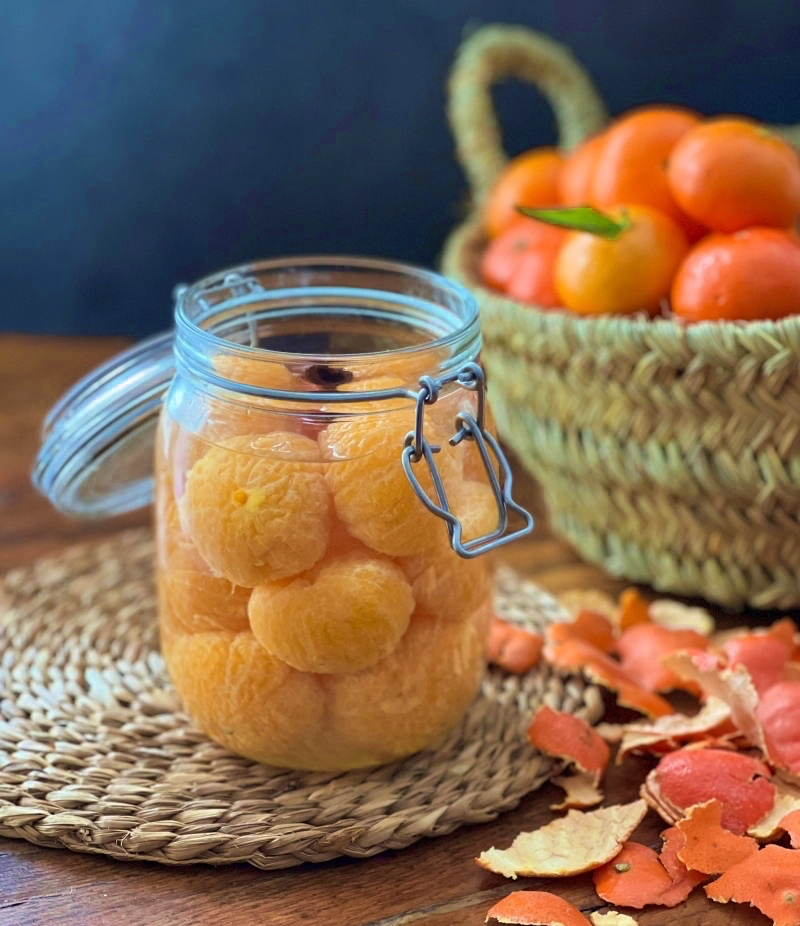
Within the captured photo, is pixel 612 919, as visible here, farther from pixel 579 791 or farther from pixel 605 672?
pixel 605 672

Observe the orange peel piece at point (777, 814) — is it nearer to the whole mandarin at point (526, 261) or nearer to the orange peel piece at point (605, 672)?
the orange peel piece at point (605, 672)

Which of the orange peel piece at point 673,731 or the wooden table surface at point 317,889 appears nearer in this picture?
the wooden table surface at point 317,889

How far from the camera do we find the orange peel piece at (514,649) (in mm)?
838

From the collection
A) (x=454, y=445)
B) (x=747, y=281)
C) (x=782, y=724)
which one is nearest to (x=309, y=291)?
(x=454, y=445)

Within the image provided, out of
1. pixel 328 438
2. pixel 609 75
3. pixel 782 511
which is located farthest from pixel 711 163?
pixel 609 75

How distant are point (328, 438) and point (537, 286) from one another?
0.39 meters

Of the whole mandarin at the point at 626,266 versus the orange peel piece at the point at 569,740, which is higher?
the whole mandarin at the point at 626,266

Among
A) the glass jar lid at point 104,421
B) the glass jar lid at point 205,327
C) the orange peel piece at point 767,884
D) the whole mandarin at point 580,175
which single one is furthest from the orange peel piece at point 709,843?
the whole mandarin at point 580,175

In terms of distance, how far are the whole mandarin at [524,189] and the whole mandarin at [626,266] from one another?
0.54ft

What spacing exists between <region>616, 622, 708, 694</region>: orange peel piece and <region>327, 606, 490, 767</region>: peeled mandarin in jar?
158mm

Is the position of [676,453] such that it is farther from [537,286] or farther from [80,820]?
[80,820]

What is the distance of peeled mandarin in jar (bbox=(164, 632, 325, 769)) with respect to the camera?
0.66 m

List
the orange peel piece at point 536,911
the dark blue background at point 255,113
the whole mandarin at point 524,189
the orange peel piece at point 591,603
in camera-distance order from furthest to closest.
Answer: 1. the dark blue background at point 255,113
2. the whole mandarin at point 524,189
3. the orange peel piece at point 591,603
4. the orange peel piece at point 536,911

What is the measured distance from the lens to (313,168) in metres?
1.51
